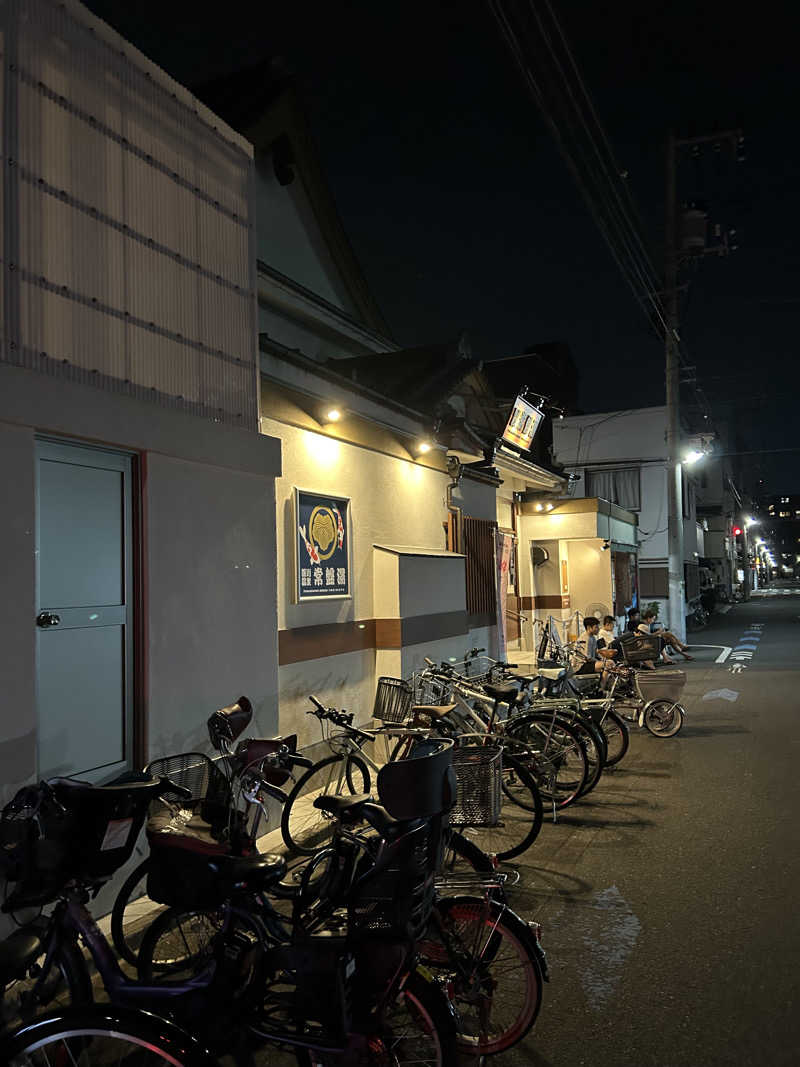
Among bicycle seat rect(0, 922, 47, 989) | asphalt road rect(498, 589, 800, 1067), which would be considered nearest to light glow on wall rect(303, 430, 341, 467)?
asphalt road rect(498, 589, 800, 1067)

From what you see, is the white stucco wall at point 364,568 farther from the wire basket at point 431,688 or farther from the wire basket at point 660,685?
the wire basket at point 660,685

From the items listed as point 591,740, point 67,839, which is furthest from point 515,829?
point 67,839

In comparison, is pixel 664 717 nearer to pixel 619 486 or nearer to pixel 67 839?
pixel 67 839

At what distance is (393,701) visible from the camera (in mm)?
8633

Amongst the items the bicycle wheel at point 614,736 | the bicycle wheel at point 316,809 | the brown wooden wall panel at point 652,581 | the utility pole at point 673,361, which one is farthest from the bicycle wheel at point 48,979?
the brown wooden wall panel at point 652,581

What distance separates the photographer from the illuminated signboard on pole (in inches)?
639

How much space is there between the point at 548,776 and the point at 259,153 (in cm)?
1099

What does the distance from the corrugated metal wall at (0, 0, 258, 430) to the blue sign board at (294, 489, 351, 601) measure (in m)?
2.09

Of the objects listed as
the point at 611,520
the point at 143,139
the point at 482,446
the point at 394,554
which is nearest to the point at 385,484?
the point at 394,554

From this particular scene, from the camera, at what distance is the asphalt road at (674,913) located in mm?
3908

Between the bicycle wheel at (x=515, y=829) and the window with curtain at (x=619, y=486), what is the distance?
97.2 ft

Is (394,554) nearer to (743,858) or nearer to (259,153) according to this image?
(743,858)

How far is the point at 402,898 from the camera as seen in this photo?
315 cm

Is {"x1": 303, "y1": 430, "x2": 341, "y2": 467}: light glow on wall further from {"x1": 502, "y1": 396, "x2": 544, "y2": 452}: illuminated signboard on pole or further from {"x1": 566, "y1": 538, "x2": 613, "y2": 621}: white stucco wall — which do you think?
{"x1": 566, "y1": 538, "x2": 613, "y2": 621}: white stucco wall
